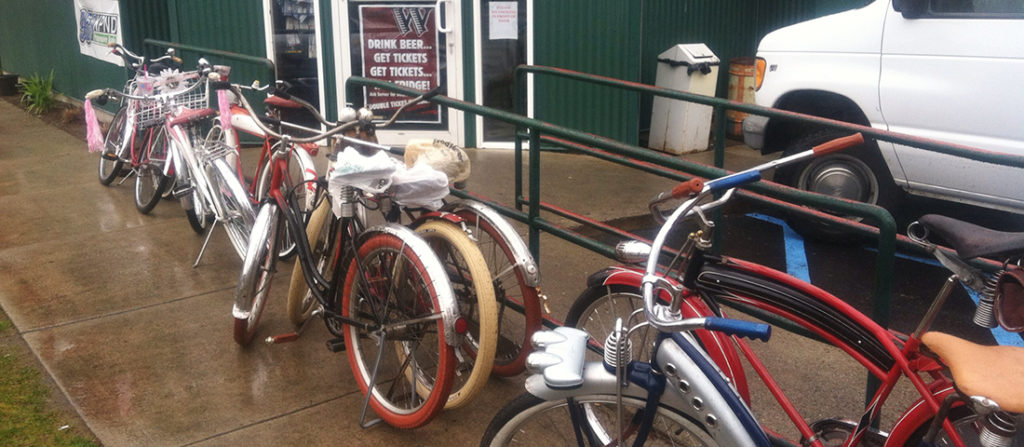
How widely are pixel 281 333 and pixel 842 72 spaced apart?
12.3 ft

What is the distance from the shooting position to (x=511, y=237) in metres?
3.72

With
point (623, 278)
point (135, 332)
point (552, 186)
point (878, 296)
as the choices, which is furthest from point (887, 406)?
point (552, 186)

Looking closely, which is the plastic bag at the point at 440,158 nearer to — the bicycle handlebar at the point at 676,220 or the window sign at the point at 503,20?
the bicycle handlebar at the point at 676,220

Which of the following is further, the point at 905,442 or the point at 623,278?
the point at 623,278

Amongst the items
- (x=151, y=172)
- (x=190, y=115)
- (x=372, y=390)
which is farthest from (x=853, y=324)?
(x=151, y=172)

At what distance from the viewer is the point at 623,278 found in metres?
3.20

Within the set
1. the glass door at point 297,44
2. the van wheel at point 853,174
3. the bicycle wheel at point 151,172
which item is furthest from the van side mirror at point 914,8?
the glass door at point 297,44

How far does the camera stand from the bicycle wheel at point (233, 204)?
4.88 meters

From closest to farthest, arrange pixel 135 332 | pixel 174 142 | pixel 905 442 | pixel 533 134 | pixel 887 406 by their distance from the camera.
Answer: pixel 905 442
pixel 887 406
pixel 533 134
pixel 135 332
pixel 174 142

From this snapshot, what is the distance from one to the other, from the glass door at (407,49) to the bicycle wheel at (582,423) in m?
5.90

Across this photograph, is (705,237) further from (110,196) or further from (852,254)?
(110,196)

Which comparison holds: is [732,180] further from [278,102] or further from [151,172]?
[151,172]

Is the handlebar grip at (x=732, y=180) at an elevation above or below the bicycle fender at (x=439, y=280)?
above

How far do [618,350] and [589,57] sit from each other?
20.7 feet
